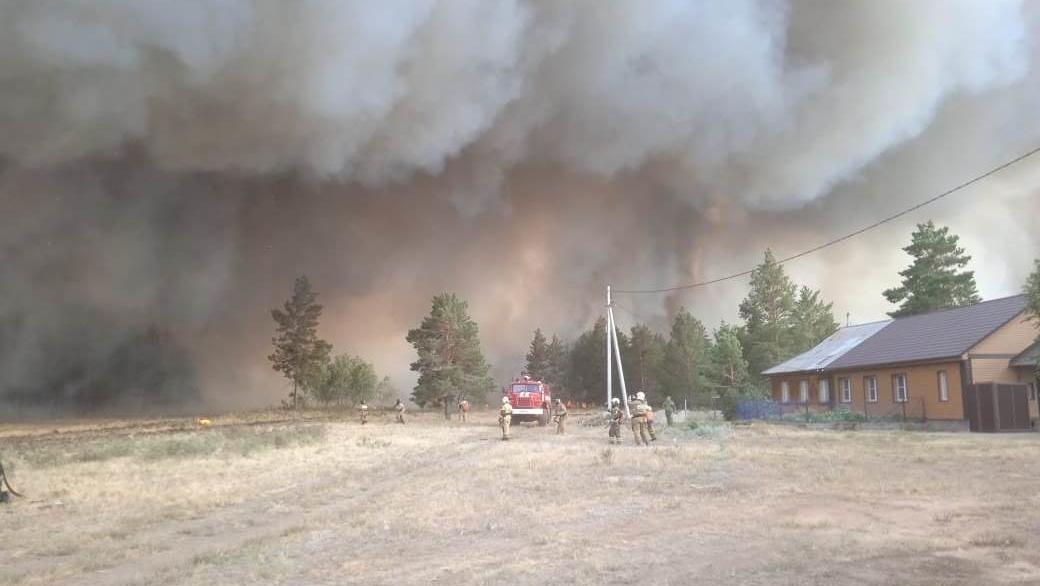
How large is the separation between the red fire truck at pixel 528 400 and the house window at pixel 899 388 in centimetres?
1786

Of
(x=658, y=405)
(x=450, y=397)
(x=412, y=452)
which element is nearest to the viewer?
(x=412, y=452)

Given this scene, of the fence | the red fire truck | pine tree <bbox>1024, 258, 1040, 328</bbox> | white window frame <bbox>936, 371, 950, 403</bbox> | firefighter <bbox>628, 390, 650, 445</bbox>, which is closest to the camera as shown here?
firefighter <bbox>628, 390, 650, 445</bbox>

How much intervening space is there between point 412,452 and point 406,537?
14.6 meters

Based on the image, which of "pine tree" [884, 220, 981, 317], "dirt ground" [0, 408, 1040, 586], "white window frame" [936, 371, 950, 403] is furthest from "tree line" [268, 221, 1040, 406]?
"dirt ground" [0, 408, 1040, 586]

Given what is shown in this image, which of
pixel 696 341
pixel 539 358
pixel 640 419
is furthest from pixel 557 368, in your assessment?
pixel 640 419

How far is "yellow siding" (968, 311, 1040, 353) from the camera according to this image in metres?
31.8

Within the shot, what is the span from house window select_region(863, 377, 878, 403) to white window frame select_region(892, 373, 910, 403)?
1.57m

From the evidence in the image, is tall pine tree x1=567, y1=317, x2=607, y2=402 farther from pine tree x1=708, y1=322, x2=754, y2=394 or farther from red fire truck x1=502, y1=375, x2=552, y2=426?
red fire truck x1=502, y1=375, x2=552, y2=426

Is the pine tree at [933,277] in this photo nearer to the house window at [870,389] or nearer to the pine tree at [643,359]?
the house window at [870,389]

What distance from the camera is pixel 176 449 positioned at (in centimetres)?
2531

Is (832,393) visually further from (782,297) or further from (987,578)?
(987,578)

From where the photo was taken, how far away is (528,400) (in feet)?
144

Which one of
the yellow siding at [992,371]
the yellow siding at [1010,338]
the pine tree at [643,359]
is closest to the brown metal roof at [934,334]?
the yellow siding at [1010,338]

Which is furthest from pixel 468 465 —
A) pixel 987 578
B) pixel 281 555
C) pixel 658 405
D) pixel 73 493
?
pixel 658 405
